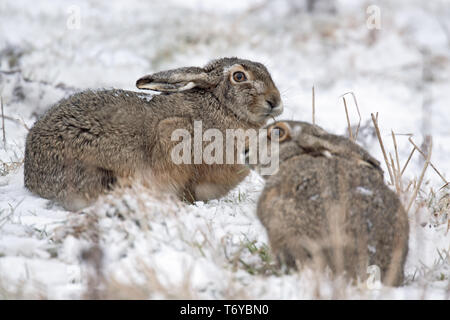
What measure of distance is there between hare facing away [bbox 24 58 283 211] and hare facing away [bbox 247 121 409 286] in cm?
180

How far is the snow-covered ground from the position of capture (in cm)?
350

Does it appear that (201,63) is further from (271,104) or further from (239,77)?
(271,104)

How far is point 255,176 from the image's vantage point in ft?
21.2

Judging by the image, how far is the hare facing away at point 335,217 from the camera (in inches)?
137

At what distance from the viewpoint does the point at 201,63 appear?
1266 centimetres

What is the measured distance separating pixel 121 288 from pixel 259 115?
3152 mm

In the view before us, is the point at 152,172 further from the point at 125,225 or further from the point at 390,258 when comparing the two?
the point at 390,258

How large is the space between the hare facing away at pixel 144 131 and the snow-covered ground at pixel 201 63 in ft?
0.83

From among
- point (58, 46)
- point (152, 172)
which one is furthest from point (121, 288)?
point (58, 46)

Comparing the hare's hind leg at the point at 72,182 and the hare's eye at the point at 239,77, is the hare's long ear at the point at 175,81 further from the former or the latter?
the hare's hind leg at the point at 72,182

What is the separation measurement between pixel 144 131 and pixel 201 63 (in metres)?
7.37

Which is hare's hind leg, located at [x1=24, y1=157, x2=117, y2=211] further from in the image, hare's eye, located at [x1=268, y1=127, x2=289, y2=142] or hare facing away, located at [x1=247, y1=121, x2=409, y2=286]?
hare facing away, located at [x1=247, y1=121, x2=409, y2=286]

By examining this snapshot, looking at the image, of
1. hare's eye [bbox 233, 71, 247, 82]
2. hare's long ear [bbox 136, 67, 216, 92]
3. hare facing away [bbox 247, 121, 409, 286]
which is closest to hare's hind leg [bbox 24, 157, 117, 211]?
hare's long ear [bbox 136, 67, 216, 92]

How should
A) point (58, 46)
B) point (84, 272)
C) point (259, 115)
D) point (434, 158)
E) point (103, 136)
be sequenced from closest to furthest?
point (84, 272) < point (103, 136) < point (259, 115) < point (434, 158) < point (58, 46)
